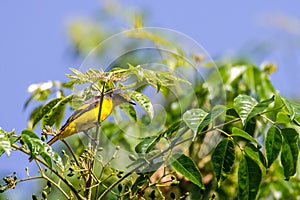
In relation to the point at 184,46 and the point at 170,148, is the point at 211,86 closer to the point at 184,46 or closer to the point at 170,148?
the point at 184,46

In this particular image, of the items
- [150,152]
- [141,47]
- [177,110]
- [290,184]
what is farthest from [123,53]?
[290,184]

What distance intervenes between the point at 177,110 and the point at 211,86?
0.38 m

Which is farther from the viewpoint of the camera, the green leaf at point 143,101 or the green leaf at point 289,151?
the green leaf at point 289,151

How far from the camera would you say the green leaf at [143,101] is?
5.84ft

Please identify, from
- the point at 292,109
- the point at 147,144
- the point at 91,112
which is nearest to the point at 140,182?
the point at 147,144

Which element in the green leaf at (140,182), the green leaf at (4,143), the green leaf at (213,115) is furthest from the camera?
the green leaf at (140,182)

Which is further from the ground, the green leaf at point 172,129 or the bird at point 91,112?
the bird at point 91,112

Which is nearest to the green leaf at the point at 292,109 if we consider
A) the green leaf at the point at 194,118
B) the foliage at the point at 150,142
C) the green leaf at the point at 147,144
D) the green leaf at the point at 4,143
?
the foliage at the point at 150,142

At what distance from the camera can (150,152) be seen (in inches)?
72.2

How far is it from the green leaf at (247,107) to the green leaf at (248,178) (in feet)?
0.59

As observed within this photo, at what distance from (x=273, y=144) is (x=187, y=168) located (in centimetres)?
25

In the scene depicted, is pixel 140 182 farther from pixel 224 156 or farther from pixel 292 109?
pixel 292 109

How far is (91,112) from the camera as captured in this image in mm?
1838

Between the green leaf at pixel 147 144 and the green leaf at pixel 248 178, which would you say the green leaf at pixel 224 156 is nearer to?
the green leaf at pixel 248 178
